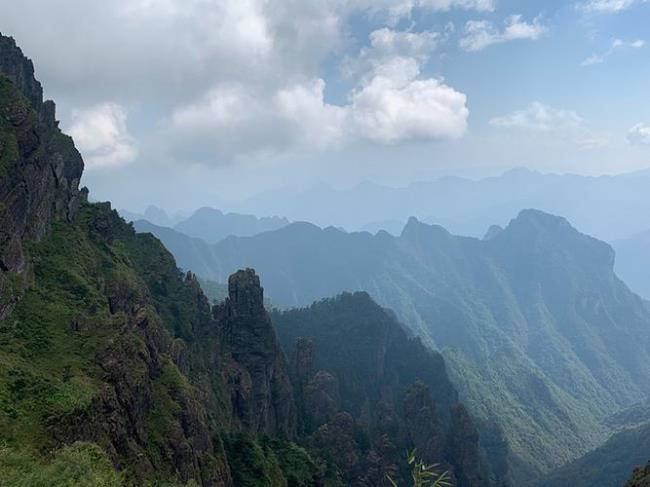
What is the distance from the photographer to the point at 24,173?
2143 inches

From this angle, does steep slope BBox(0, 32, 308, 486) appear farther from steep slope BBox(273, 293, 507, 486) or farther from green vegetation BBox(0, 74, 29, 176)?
steep slope BBox(273, 293, 507, 486)

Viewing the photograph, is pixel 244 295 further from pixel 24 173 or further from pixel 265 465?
pixel 24 173

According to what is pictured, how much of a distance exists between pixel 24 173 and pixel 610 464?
158017mm

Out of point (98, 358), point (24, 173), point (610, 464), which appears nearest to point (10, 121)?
point (24, 173)

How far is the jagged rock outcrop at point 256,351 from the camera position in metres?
91.8

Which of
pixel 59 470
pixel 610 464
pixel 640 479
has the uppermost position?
pixel 59 470

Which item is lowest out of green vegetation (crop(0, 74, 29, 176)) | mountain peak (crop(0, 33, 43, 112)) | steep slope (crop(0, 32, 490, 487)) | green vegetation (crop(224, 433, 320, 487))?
green vegetation (crop(224, 433, 320, 487))

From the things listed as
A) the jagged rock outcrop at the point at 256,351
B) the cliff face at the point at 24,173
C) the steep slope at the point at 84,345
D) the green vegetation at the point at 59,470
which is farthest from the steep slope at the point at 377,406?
the green vegetation at the point at 59,470

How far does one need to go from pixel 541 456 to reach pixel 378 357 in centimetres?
7017

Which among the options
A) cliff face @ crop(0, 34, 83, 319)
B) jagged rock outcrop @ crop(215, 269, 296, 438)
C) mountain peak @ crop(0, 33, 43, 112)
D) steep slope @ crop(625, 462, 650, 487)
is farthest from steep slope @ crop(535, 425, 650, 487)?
mountain peak @ crop(0, 33, 43, 112)

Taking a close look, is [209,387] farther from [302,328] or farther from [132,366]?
[302,328]

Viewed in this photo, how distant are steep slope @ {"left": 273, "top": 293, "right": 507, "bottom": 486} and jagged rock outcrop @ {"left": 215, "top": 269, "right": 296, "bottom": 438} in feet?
30.7

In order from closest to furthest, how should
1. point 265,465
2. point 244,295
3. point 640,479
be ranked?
point 640,479
point 265,465
point 244,295

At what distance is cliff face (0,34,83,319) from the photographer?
46.8 meters
